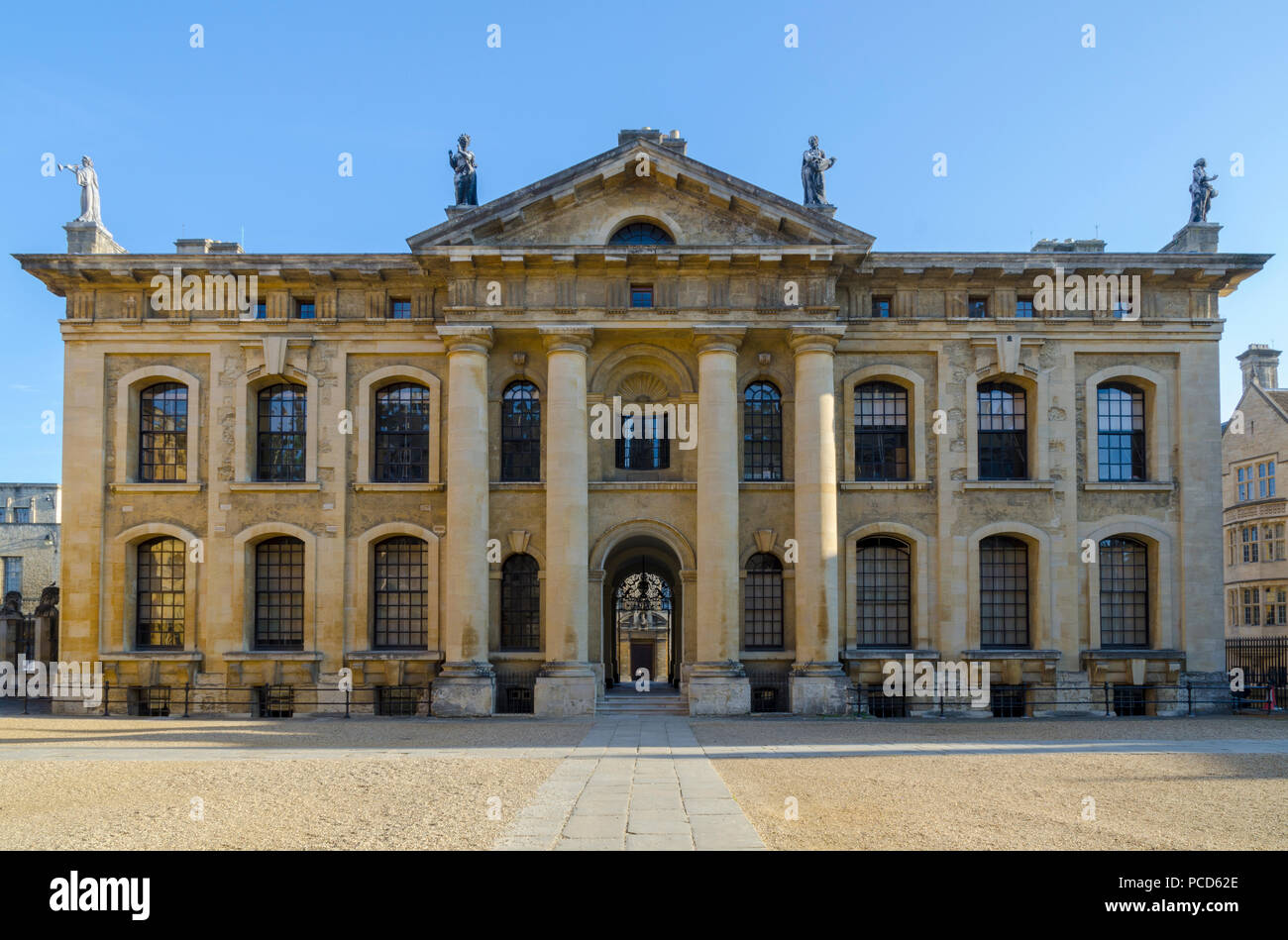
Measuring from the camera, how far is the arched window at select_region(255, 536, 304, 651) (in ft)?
103

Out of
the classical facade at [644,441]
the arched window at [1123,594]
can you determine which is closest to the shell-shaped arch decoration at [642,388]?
the classical facade at [644,441]

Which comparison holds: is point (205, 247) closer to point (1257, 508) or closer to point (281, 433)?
point (281, 433)

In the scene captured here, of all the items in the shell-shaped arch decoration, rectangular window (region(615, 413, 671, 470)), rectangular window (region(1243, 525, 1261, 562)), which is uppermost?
the shell-shaped arch decoration

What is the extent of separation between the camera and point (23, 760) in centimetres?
1939

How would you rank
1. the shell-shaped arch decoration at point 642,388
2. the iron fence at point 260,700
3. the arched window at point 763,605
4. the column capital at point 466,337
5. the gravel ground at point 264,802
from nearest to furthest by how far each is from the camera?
the gravel ground at point 264,802, the column capital at point 466,337, the iron fence at point 260,700, the arched window at point 763,605, the shell-shaped arch decoration at point 642,388

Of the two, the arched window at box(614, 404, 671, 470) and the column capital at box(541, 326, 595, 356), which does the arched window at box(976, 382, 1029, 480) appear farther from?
the column capital at box(541, 326, 595, 356)

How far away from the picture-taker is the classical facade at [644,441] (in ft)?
97.4

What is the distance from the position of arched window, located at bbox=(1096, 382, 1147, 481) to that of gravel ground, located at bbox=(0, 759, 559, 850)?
2101 centimetres

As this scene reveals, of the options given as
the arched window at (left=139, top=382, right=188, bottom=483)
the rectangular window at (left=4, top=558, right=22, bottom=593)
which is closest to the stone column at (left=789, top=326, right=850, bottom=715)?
the arched window at (left=139, top=382, right=188, bottom=483)

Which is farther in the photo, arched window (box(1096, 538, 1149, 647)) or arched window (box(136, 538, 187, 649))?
arched window (box(1096, 538, 1149, 647))

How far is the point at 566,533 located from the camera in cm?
2908

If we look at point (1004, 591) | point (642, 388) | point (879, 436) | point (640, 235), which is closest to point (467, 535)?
point (642, 388)

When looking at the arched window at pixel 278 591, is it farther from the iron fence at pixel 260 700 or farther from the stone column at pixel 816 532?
the stone column at pixel 816 532

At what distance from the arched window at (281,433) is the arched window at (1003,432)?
20.0 metres
